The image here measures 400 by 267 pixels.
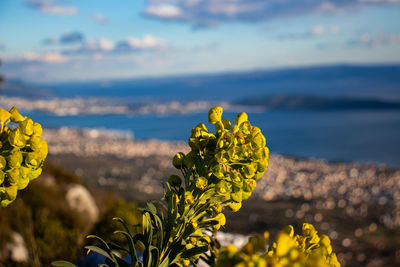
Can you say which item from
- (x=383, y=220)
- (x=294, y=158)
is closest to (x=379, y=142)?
(x=294, y=158)

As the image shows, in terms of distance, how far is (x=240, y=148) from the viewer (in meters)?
1.22

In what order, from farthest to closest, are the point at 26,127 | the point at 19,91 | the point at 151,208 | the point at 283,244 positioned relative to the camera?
the point at 19,91 → the point at 151,208 → the point at 26,127 → the point at 283,244

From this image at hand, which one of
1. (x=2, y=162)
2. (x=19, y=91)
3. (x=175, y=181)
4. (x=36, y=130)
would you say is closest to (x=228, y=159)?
(x=175, y=181)

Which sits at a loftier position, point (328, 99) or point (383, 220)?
point (328, 99)

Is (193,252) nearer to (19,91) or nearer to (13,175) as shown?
(13,175)

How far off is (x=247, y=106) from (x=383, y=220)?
349 feet

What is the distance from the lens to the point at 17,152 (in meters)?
1.21

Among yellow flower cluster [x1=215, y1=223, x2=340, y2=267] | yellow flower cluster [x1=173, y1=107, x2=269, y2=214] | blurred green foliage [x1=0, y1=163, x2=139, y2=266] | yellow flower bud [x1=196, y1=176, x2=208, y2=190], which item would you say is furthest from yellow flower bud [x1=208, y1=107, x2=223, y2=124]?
blurred green foliage [x1=0, y1=163, x2=139, y2=266]

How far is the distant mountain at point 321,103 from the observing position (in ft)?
378

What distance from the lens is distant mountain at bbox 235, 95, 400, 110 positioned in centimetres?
11531

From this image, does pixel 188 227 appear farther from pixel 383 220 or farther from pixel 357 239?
pixel 383 220

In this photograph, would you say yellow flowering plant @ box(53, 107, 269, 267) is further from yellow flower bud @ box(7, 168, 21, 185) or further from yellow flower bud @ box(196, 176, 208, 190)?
yellow flower bud @ box(7, 168, 21, 185)

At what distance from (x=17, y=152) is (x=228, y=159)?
73 centimetres

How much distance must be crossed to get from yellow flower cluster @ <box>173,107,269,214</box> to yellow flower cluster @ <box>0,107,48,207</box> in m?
0.54
